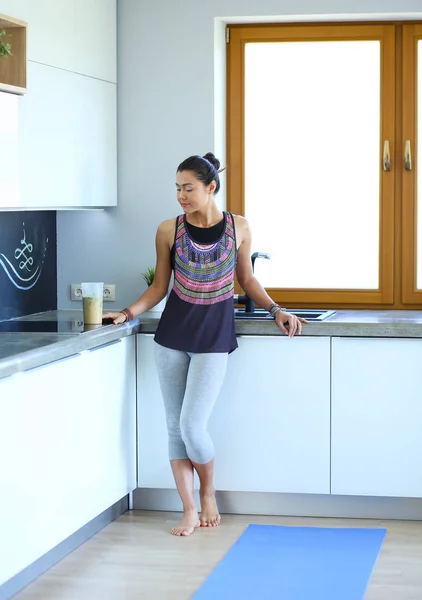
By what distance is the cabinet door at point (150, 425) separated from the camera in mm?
3979

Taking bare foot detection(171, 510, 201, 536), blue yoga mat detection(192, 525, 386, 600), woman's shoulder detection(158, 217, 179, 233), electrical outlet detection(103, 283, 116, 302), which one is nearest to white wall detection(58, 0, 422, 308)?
electrical outlet detection(103, 283, 116, 302)

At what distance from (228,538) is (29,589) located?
832 mm

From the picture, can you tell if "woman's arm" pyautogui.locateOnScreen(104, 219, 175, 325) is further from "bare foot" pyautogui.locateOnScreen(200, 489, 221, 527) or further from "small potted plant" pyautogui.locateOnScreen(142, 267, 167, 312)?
"bare foot" pyautogui.locateOnScreen(200, 489, 221, 527)

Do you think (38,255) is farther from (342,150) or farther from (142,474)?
(342,150)

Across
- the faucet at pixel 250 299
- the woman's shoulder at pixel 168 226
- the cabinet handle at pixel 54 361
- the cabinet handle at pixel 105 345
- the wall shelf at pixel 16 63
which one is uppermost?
the wall shelf at pixel 16 63

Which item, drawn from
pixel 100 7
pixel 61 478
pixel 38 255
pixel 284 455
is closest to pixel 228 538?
pixel 284 455

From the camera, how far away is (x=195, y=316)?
372 centimetres

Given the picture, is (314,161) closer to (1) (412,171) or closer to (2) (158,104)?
(1) (412,171)

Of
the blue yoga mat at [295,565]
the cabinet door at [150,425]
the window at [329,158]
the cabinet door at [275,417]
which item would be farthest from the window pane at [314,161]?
the blue yoga mat at [295,565]

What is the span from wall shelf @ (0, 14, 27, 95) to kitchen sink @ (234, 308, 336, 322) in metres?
1.27

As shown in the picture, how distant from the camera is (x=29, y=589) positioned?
3.22m

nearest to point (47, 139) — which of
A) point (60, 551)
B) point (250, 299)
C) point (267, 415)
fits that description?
point (250, 299)

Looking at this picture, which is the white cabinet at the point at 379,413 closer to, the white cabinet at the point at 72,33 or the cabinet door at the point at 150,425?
the cabinet door at the point at 150,425

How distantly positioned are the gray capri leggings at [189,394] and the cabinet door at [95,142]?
2.51 ft
